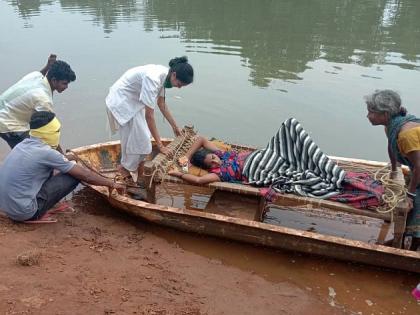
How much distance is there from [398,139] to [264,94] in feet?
17.7

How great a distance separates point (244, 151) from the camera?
549 centimetres

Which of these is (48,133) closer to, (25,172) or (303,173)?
(25,172)

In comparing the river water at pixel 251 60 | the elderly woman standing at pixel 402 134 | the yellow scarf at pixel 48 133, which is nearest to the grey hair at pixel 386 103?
the elderly woman standing at pixel 402 134

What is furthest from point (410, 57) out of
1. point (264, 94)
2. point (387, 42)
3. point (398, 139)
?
point (398, 139)

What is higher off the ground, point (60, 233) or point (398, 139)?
point (398, 139)

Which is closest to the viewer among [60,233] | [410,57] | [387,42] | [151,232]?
[60,233]

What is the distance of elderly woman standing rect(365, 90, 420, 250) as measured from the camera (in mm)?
3779

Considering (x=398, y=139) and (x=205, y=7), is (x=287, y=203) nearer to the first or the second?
(x=398, y=139)

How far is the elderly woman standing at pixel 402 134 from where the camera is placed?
378 centimetres

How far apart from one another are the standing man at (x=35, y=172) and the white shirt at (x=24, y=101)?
0.52 meters

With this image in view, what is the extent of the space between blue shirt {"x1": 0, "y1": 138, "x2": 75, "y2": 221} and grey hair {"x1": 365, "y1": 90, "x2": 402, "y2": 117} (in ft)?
9.52

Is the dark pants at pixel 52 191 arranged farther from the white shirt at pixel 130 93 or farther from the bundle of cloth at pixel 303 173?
the bundle of cloth at pixel 303 173

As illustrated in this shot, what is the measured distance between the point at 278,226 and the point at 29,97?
2927mm

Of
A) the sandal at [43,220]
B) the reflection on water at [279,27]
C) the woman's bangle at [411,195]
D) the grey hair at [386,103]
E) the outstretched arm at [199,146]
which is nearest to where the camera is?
the grey hair at [386,103]
